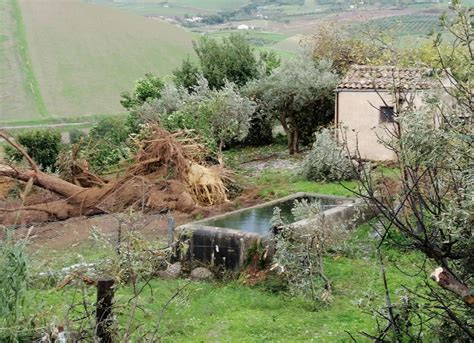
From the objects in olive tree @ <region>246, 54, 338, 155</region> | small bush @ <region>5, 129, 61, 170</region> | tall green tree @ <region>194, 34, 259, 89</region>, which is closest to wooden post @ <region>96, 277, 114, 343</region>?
olive tree @ <region>246, 54, 338, 155</region>

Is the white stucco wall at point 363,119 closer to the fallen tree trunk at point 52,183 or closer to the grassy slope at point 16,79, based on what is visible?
the fallen tree trunk at point 52,183

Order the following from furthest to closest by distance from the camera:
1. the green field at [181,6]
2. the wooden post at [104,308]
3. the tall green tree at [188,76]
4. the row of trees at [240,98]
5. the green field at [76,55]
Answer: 1. the green field at [181,6]
2. the green field at [76,55]
3. the tall green tree at [188,76]
4. the row of trees at [240,98]
5. the wooden post at [104,308]

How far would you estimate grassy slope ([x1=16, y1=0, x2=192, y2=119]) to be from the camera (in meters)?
48.1

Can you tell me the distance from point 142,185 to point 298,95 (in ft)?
29.2

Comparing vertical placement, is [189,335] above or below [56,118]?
above

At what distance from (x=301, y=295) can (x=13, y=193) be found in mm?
11410

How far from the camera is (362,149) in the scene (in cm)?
2248

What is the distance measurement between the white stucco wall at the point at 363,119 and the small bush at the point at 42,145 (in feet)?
42.2

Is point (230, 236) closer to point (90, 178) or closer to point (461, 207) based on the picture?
point (461, 207)

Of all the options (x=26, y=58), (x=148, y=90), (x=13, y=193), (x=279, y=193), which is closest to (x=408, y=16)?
(x=148, y=90)

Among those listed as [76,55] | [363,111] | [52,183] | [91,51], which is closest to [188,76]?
[363,111]

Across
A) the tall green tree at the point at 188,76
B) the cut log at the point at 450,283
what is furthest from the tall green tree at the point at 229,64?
the cut log at the point at 450,283

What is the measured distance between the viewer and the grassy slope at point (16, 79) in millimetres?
43938

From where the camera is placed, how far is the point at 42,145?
28.9m
